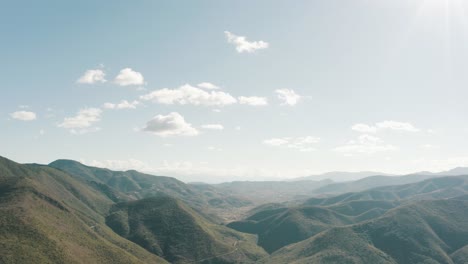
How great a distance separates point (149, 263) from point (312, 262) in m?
94.3

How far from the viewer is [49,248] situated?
141625 millimetres

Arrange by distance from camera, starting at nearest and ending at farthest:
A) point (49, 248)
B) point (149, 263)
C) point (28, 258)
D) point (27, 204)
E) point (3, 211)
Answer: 1. point (28, 258)
2. point (49, 248)
3. point (3, 211)
4. point (27, 204)
5. point (149, 263)

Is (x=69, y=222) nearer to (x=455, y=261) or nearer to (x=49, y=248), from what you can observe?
(x=49, y=248)

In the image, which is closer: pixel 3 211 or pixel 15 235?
pixel 15 235

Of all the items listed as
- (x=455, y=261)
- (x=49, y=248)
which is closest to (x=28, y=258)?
(x=49, y=248)

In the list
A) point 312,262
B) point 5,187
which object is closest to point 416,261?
point 312,262

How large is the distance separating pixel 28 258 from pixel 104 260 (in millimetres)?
34783

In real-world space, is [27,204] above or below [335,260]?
above

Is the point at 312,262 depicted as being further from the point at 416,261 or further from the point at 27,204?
the point at 27,204

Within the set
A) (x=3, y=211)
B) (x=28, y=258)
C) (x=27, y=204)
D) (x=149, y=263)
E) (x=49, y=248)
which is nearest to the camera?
(x=28, y=258)

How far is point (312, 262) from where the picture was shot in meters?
194

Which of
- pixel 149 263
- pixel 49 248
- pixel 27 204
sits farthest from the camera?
pixel 149 263

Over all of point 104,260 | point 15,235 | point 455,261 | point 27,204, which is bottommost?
point 455,261

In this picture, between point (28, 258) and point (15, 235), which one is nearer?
point (28, 258)
